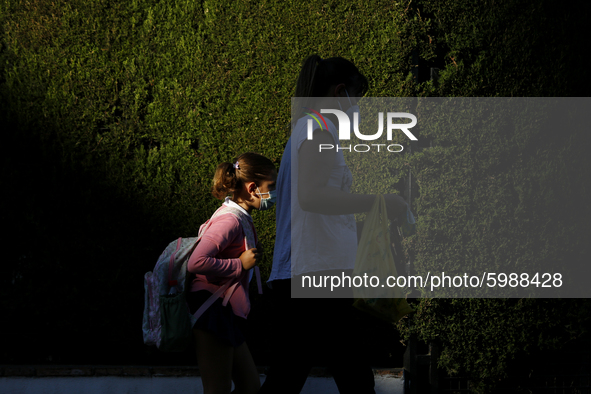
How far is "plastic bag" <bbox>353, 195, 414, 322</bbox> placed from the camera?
226 centimetres

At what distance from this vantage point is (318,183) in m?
2.12

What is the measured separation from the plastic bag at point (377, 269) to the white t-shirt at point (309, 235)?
0.07 metres

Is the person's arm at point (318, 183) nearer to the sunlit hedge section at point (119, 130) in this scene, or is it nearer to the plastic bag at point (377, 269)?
the plastic bag at point (377, 269)

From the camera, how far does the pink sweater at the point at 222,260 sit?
8.55 feet

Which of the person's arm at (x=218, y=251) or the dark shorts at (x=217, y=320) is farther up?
the person's arm at (x=218, y=251)

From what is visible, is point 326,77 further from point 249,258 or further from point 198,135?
point 198,135

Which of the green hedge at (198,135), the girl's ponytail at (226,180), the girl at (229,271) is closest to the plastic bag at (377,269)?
the girl at (229,271)

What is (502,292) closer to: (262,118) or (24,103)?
(262,118)

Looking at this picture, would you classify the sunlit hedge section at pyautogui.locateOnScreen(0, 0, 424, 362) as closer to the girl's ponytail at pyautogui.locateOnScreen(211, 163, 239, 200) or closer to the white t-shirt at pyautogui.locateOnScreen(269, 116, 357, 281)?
the girl's ponytail at pyautogui.locateOnScreen(211, 163, 239, 200)

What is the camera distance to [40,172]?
4.24 m

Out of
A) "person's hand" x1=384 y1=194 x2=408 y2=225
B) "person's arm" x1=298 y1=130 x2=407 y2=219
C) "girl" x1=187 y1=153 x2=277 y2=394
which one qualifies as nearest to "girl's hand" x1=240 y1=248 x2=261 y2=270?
"girl" x1=187 y1=153 x2=277 y2=394

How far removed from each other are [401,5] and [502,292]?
2390mm

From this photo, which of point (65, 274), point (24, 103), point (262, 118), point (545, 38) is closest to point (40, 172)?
point (24, 103)

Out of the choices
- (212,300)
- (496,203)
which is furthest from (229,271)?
(496,203)
